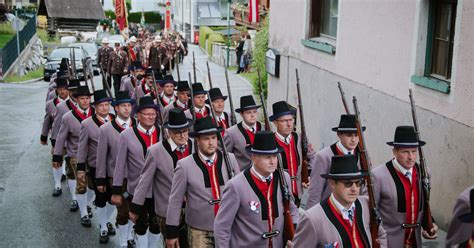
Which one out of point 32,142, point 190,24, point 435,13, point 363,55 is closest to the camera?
point 435,13

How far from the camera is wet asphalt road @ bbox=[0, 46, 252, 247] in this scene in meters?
10.4

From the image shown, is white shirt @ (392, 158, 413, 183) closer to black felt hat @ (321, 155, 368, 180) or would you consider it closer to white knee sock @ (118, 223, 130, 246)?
black felt hat @ (321, 155, 368, 180)

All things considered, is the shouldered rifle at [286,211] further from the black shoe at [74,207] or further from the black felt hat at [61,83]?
the black felt hat at [61,83]

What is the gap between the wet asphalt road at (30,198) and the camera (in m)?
10.4

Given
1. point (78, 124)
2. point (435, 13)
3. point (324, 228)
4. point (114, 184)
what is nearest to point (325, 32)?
point (435, 13)

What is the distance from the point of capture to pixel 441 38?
10242mm

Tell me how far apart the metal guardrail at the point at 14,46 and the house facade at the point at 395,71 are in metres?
24.4

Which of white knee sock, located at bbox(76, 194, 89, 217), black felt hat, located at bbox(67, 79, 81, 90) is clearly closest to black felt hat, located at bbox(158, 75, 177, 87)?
black felt hat, located at bbox(67, 79, 81, 90)

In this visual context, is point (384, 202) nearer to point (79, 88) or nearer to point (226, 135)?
point (226, 135)

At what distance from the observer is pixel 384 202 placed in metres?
6.66

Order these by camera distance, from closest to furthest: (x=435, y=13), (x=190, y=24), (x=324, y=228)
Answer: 1. (x=324, y=228)
2. (x=435, y=13)
3. (x=190, y=24)

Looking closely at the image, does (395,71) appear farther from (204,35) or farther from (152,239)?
(204,35)

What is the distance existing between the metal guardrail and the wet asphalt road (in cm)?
1452

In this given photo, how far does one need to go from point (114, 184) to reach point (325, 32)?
7.59m
